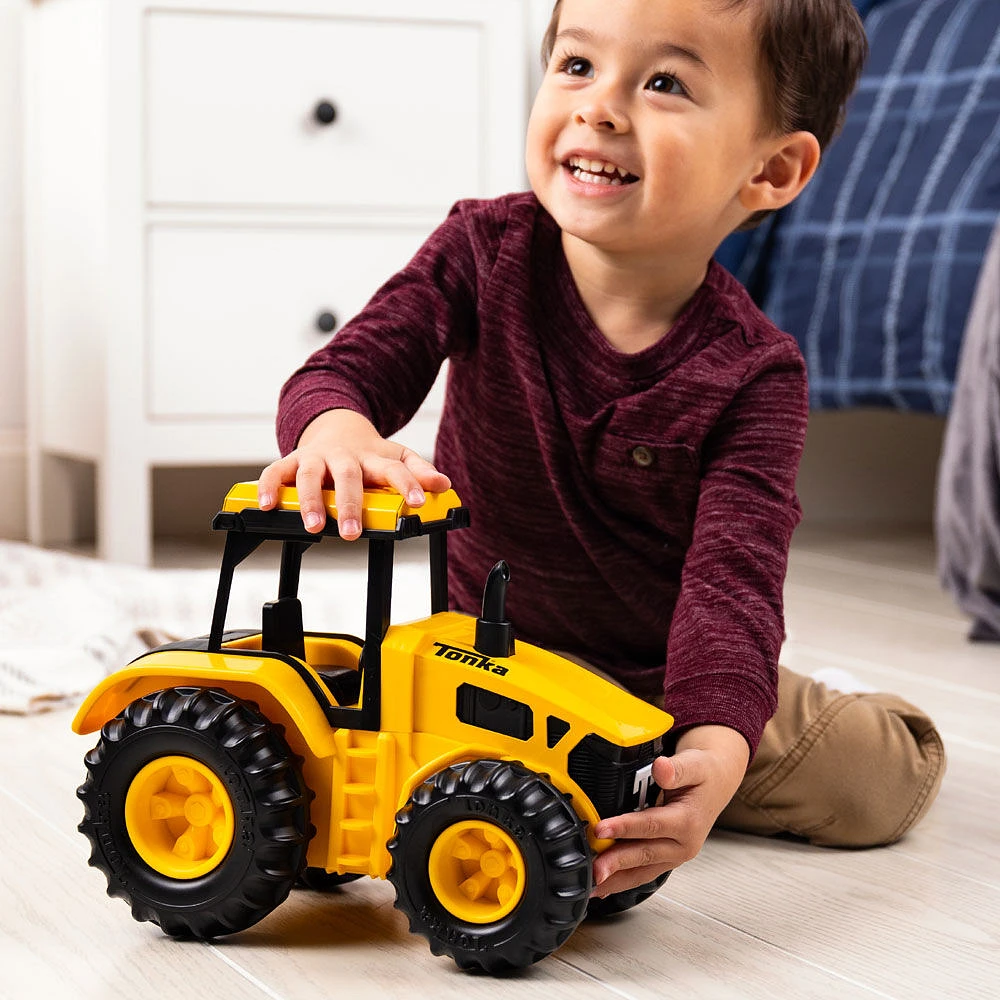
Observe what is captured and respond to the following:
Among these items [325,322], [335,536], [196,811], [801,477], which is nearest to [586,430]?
[335,536]

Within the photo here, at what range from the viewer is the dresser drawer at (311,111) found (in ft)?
5.92

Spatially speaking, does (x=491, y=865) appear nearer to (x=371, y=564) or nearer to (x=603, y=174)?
(x=371, y=564)

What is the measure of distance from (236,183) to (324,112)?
0.45ft

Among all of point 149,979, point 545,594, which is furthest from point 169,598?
point 149,979

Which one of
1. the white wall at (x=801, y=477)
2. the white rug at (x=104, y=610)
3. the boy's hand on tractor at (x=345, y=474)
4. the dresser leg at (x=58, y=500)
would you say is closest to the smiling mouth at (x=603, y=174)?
the boy's hand on tractor at (x=345, y=474)

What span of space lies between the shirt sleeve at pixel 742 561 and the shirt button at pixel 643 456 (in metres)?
0.03

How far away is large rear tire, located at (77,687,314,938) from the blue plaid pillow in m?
1.22

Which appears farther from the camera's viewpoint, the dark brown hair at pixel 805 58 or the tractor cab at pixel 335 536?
the dark brown hair at pixel 805 58

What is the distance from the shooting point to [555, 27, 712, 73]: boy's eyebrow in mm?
873

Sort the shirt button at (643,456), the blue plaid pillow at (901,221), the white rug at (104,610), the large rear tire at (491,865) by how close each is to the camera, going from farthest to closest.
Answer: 1. the blue plaid pillow at (901,221)
2. the white rug at (104,610)
3. the shirt button at (643,456)
4. the large rear tire at (491,865)

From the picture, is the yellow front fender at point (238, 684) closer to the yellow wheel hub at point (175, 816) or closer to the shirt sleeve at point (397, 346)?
the yellow wheel hub at point (175, 816)

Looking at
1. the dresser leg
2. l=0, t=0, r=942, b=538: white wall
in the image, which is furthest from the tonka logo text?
the dresser leg

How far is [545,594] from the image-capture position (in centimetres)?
104

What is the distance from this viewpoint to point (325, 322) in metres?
1.87
